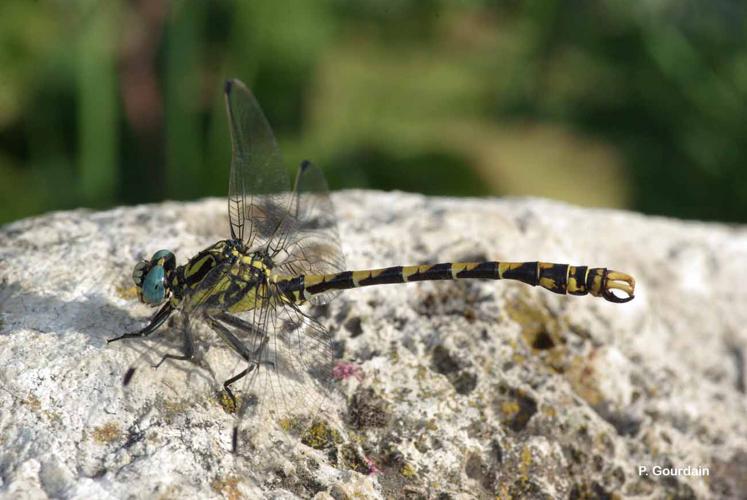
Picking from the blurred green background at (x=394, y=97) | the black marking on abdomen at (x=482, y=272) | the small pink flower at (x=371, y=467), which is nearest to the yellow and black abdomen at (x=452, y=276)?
the black marking on abdomen at (x=482, y=272)

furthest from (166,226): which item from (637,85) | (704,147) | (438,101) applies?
(637,85)

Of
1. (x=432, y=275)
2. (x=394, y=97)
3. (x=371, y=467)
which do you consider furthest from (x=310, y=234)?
(x=394, y=97)

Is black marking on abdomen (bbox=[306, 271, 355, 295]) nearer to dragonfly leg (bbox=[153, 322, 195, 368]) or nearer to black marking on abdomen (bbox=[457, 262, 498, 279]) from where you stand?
black marking on abdomen (bbox=[457, 262, 498, 279])

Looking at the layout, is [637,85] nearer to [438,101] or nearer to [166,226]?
[438,101]

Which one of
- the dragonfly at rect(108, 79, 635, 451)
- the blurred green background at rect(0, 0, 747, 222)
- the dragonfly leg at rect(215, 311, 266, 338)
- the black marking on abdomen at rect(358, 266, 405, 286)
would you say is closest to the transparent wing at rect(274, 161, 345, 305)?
the dragonfly at rect(108, 79, 635, 451)

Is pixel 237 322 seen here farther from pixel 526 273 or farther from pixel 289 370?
pixel 526 273

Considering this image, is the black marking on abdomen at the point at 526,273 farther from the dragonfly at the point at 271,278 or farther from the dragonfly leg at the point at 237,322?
the dragonfly leg at the point at 237,322
